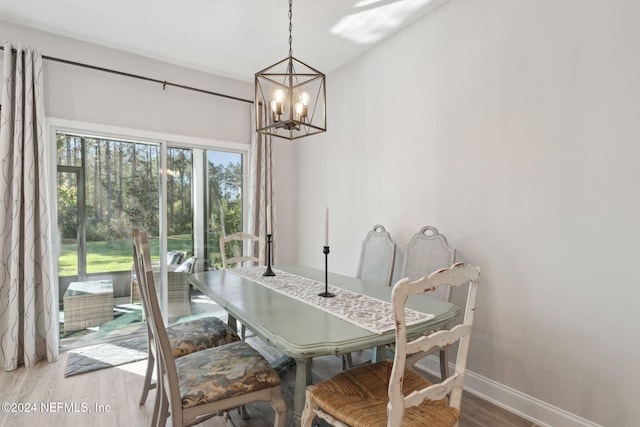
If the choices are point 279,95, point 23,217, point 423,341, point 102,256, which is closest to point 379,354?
point 423,341

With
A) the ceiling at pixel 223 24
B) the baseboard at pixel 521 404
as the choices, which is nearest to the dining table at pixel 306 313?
the baseboard at pixel 521 404

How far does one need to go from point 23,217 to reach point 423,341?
3079mm

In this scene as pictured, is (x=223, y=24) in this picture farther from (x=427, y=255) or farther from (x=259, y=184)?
(x=427, y=255)

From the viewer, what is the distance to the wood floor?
1.85m

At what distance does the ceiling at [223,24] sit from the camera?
92.9 inches

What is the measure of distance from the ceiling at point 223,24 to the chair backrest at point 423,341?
2.15 metres

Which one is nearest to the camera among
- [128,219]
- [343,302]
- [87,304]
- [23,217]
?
[343,302]

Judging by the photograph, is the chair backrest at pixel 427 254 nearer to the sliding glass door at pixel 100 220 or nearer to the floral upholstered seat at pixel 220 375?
the floral upholstered seat at pixel 220 375

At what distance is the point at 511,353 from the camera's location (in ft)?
6.55

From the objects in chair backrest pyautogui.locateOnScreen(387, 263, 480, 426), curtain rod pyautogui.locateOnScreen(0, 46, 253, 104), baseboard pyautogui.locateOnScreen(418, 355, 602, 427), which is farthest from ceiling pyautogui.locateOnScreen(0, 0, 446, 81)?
baseboard pyautogui.locateOnScreen(418, 355, 602, 427)

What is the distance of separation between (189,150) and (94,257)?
1380mm

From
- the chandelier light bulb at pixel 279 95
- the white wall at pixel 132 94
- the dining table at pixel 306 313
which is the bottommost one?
the dining table at pixel 306 313

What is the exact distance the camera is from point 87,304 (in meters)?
2.98

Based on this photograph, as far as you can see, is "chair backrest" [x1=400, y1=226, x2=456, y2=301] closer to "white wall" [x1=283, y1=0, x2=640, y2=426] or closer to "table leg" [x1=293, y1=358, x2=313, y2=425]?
"white wall" [x1=283, y1=0, x2=640, y2=426]
